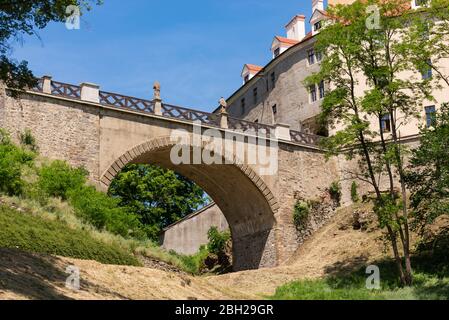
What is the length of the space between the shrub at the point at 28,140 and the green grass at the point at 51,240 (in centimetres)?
684

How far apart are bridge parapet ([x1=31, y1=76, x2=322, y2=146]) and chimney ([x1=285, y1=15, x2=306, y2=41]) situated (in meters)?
14.7

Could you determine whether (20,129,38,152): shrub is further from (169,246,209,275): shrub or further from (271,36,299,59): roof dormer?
(271,36,299,59): roof dormer

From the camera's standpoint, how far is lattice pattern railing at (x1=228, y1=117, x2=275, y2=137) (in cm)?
3716

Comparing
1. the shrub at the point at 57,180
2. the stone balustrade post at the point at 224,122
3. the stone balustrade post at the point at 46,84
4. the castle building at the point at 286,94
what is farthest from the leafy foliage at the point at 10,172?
the castle building at the point at 286,94

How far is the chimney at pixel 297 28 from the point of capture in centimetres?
5347

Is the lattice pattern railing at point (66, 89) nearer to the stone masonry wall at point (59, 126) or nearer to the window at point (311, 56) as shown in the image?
the stone masonry wall at point (59, 126)

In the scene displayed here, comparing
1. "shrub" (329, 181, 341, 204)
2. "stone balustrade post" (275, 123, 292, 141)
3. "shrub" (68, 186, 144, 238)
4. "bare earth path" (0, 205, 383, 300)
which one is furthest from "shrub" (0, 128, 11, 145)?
"shrub" (329, 181, 341, 204)

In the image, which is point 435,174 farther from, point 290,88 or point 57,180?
point 290,88

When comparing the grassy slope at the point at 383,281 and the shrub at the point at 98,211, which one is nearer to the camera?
the grassy slope at the point at 383,281

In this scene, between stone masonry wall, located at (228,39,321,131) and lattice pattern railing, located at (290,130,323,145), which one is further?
stone masonry wall, located at (228,39,321,131)

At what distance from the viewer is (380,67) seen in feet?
96.4

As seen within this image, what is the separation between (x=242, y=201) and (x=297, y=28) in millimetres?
19418
